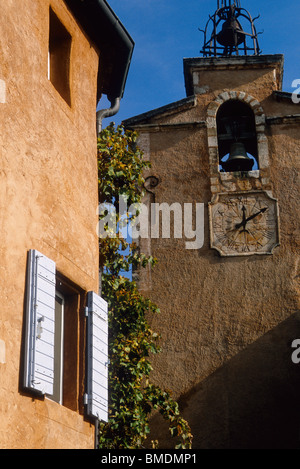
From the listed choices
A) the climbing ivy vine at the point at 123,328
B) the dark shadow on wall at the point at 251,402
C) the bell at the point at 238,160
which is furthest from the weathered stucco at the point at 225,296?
the climbing ivy vine at the point at 123,328

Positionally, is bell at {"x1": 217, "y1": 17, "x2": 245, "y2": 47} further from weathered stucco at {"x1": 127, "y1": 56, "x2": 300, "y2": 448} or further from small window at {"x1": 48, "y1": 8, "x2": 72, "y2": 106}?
small window at {"x1": 48, "y1": 8, "x2": 72, "y2": 106}

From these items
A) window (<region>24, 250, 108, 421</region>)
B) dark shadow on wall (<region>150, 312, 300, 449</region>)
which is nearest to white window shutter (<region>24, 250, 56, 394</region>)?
window (<region>24, 250, 108, 421</region>)

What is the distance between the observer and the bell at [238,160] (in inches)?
464

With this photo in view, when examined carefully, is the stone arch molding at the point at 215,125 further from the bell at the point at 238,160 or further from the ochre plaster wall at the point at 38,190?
the ochre plaster wall at the point at 38,190

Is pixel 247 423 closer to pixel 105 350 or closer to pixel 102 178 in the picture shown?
pixel 102 178

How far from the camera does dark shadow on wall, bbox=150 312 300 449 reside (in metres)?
10.5

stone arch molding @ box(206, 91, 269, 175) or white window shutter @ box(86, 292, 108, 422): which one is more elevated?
stone arch molding @ box(206, 91, 269, 175)

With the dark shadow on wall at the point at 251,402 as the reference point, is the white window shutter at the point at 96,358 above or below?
below

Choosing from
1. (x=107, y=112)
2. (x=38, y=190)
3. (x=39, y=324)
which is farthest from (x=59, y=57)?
(x=39, y=324)

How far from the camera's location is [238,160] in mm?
11789

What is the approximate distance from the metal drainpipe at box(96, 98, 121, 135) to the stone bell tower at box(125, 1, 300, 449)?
126 inches

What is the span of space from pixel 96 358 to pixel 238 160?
19.4 ft

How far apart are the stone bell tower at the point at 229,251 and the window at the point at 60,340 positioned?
4381 mm

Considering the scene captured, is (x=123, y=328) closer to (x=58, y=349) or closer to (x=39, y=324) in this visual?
(x=58, y=349)
